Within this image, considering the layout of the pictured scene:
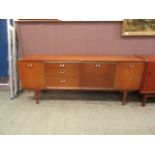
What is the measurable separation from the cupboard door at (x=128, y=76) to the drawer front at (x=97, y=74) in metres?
0.08

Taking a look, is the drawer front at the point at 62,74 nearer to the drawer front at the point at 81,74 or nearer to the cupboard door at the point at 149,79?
the drawer front at the point at 81,74

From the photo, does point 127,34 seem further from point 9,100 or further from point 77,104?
point 9,100

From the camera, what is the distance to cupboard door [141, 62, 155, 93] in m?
2.25

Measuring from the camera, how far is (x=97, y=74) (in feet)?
7.66

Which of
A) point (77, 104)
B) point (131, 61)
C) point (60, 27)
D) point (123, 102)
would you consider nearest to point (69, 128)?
point (77, 104)

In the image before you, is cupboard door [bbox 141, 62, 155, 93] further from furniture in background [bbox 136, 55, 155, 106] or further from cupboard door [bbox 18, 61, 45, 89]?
cupboard door [bbox 18, 61, 45, 89]

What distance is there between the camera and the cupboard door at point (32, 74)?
90.5 inches

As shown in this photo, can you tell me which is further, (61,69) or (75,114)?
(61,69)

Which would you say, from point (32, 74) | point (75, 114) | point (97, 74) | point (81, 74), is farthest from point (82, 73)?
point (32, 74)

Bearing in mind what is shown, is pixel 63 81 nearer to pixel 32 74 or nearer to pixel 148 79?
pixel 32 74

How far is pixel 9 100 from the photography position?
8.60 ft

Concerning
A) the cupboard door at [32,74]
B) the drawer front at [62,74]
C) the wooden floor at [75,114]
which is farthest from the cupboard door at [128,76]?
the cupboard door at [32,74]

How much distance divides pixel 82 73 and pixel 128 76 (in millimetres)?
601
